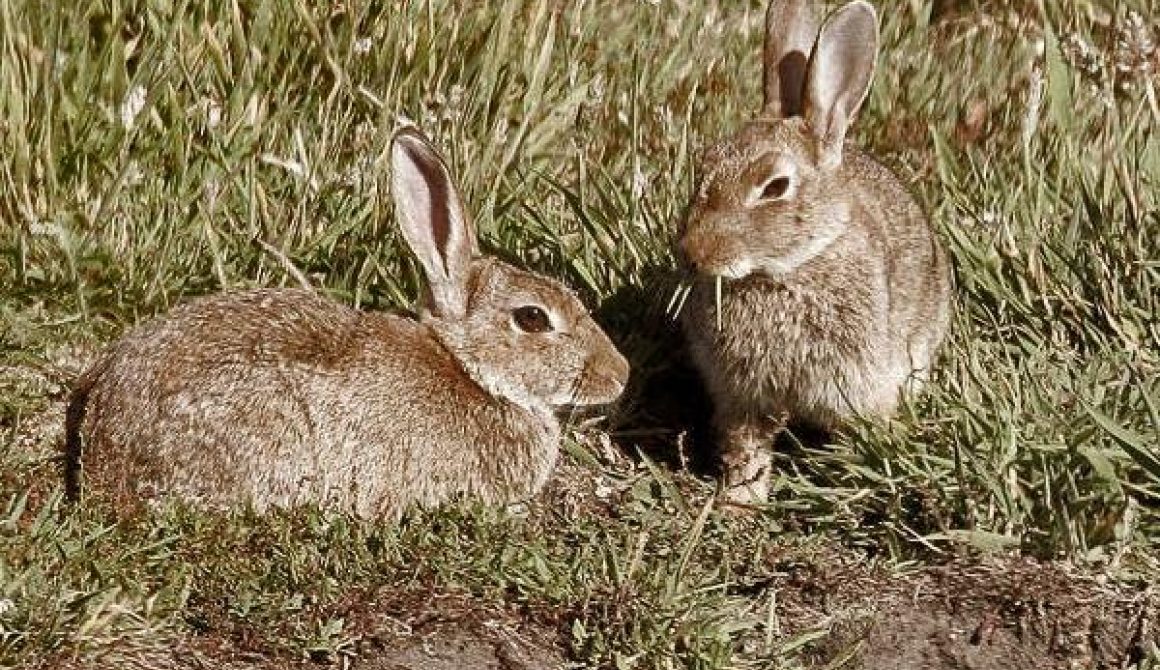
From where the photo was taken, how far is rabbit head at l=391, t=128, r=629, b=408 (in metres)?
5.47

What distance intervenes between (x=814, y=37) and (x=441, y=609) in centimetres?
209

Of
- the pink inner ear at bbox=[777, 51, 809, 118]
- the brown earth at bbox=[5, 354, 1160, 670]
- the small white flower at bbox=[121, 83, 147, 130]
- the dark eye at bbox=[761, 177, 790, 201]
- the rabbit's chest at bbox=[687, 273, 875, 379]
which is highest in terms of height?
the pink inner ear at bbox=[777, 51, 809, 118]

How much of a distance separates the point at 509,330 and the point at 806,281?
2.43 ft

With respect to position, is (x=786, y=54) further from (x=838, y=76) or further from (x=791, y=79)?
(x=838, y=76)

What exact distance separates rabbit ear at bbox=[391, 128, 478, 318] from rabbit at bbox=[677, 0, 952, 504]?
55 cm

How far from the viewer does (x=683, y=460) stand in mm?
5453

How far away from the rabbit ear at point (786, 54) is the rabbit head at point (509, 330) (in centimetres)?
83

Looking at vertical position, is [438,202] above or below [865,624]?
above

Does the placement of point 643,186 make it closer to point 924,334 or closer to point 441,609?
point 924,334

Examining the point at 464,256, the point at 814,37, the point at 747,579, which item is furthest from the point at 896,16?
the point at 747,579

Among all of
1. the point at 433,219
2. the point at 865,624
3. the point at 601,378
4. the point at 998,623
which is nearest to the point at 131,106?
the point at 433,219

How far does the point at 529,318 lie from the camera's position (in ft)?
18.1

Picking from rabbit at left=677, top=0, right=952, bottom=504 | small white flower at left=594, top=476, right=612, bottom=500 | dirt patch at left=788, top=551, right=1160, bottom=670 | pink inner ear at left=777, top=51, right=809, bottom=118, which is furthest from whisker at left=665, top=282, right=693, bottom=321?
dirt patch at left=788, top=551, right=1160, bottom=670

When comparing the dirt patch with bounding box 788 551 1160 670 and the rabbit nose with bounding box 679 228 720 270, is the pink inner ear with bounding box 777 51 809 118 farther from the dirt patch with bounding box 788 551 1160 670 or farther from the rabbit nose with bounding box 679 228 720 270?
the dirt patch with bounding box 788 551 1160 670
